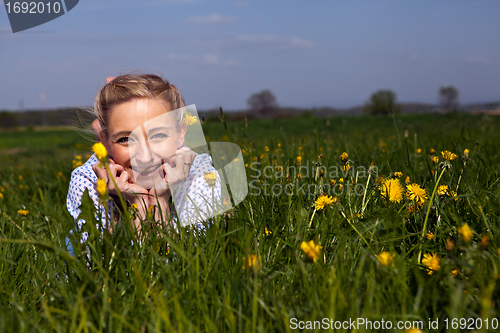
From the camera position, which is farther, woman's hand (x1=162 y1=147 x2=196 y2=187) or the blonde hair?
the blonde hair

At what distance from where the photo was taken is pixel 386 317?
1.03m

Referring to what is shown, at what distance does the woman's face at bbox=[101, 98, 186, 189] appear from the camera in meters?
2.20

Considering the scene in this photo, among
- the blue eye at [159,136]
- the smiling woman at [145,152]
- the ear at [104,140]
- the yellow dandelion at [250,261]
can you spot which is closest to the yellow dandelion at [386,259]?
the yellow dandelion at [250,261]

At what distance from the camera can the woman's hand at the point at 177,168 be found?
2108 mm

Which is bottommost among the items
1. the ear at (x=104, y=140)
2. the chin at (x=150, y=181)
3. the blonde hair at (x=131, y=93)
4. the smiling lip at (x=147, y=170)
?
the chin at (x=150, y=181)

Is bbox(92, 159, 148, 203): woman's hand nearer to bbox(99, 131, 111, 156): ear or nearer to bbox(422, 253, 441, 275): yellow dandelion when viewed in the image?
bbox(99, 131, 111, 156): ear


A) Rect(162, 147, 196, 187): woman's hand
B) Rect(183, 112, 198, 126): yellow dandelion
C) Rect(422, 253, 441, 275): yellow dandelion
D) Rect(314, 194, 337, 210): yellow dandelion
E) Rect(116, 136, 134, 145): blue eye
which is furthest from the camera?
Rect(183, 112, 198, 126): yellow dandelion

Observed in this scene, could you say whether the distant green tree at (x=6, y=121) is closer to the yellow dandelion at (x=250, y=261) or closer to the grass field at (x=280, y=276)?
the grass field at (x=280, y=276)

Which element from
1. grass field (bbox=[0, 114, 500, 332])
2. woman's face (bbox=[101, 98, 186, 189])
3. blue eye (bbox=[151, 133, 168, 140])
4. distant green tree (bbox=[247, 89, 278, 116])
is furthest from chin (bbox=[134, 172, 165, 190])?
distant green tree (bbox=[247, 89, 278, 116])

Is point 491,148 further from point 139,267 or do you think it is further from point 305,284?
point 139,267

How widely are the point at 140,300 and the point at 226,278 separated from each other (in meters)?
0.31

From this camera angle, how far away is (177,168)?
215 cm

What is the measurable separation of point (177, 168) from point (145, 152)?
0.83 feet

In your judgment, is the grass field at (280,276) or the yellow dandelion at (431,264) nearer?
the grass field at (280,276)
